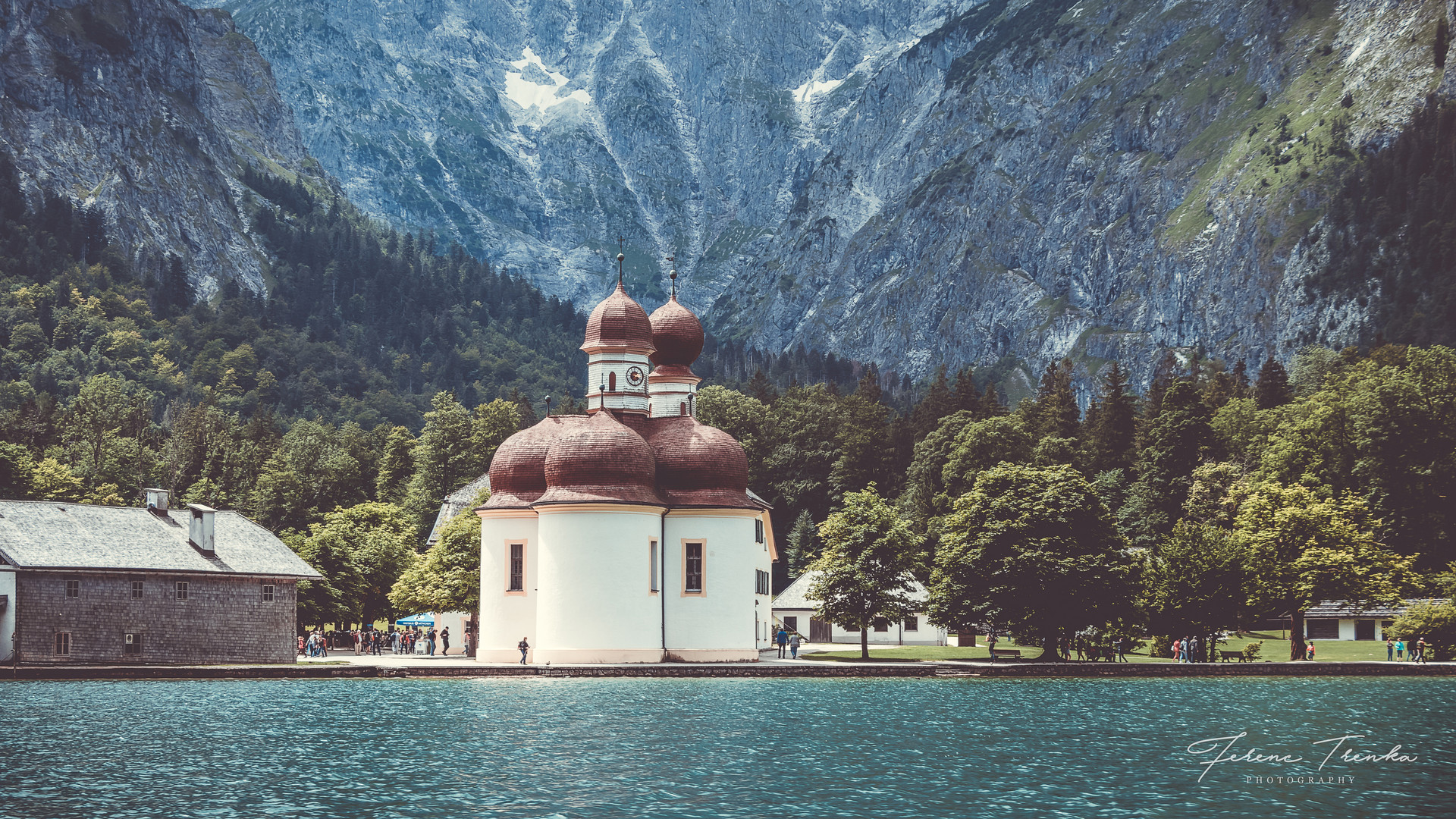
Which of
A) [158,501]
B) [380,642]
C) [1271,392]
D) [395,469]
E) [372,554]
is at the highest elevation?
[1271,392]

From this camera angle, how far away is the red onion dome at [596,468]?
71688 millimetres

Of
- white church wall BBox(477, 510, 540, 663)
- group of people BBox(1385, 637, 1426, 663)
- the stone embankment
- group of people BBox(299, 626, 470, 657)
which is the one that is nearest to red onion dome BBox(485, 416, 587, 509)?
white church wall BBox(477, 510, 540, 663)

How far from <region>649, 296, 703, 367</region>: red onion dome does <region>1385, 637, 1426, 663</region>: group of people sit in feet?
131

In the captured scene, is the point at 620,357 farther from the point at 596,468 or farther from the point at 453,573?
the point at 453,573

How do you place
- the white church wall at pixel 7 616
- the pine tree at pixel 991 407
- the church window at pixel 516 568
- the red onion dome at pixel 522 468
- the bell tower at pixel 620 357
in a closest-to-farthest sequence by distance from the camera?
the white church wall at pixel 7 616
the church window at pixel 516 568
the red onion dome at pixel 522 468
the bell tower at pixel 620 357
the pine tree at pixel 991 407

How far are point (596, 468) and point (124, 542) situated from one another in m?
23.0

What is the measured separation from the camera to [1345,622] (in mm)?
103812

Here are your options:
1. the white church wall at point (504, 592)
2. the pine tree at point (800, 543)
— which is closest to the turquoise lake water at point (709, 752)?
the white church wall at point (504, 592)

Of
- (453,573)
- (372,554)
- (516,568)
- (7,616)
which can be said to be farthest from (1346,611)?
(7,616)

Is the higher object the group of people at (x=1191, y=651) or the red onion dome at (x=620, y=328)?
the red onion dome at (x=620, y=328)

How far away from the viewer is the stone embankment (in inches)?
2682

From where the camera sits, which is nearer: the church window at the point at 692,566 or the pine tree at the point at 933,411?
the church window at the point at 692,566

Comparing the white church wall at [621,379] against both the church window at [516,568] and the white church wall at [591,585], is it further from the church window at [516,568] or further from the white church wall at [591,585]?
the white church wall at [591,585]

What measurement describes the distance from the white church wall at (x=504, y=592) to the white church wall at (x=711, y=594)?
21.8 feet
